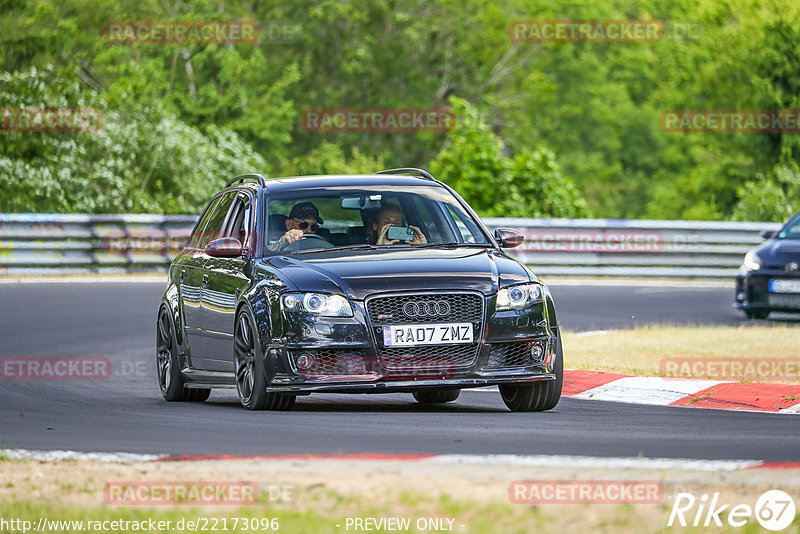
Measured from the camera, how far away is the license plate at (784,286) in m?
19.2

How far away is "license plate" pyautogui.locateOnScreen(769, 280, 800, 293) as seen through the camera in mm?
19234

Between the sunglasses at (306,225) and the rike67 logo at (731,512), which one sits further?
the sunglasses at (306,225)

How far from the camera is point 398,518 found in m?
5.95

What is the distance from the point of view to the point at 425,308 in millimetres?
9664

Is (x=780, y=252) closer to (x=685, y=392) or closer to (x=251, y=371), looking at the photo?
(x=685, y=392)

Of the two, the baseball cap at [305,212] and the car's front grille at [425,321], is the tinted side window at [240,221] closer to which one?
the baseball cap at [305,212]

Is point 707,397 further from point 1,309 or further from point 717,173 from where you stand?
point 717,173

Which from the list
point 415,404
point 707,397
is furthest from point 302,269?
point 707,397

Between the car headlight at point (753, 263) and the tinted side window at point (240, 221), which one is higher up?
the tinted side window at point (240, 221)

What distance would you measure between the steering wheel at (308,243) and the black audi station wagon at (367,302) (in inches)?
0.4

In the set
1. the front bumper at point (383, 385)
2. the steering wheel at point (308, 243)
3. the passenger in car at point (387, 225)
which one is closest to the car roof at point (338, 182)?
the passenger in car at point (387, 225)

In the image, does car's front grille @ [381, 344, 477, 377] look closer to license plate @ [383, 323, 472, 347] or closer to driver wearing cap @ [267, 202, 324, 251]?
license plate @ [383, 323, 472, 347]

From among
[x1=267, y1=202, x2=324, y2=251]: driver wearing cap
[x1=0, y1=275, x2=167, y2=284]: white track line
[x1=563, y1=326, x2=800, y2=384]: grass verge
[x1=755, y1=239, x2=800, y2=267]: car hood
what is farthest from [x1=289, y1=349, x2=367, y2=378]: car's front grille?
[x1=0, y1=275, x2=167, y2=284]: white track line

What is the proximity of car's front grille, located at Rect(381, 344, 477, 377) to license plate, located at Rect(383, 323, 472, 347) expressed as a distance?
32mm
